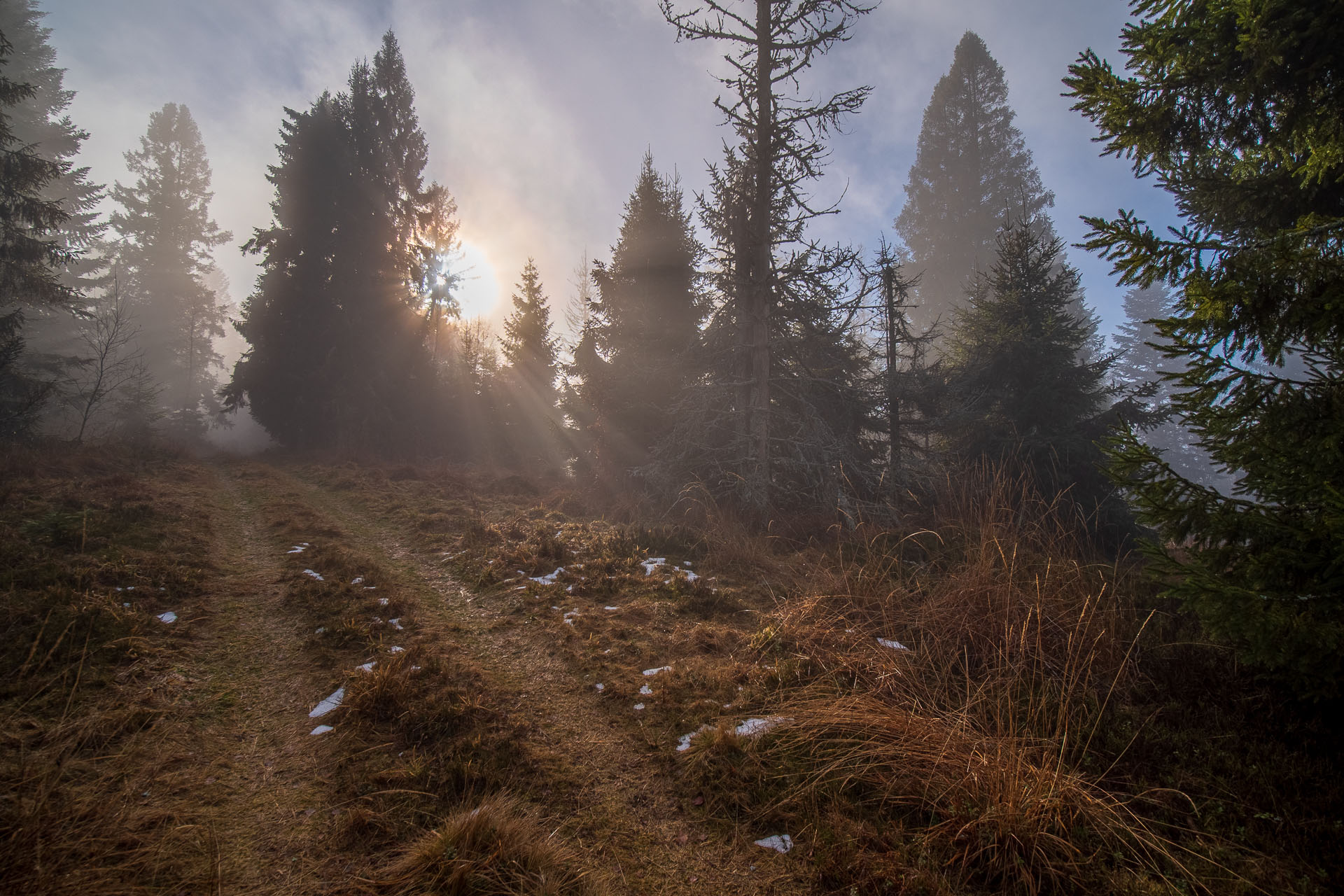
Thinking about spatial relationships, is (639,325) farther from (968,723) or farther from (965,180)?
(965,180)

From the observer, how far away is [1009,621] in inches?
160

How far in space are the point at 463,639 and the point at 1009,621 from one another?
5160mm

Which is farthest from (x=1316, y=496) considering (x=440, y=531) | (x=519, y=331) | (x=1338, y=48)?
(x=519, y=331)

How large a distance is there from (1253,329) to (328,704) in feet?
23.0

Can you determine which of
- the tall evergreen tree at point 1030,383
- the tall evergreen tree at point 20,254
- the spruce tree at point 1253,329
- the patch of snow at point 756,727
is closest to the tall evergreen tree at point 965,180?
the tall evergreen tree at point 1030,383

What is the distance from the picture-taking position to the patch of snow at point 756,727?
3.39 metres

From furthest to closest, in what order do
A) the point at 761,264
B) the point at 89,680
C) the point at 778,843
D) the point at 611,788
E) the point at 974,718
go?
the point at 761,264 < the point at 89,680 < the point at 974,718 < the point at 611,788 < the point at 778,843

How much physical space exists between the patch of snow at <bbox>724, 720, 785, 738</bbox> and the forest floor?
17mm

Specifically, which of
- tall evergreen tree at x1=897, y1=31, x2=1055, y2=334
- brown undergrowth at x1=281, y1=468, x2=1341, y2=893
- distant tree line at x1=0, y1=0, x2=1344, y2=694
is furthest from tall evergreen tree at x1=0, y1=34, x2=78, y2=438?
tall evergreen tree at x1=897, y1=31, x2=1055, y2=334

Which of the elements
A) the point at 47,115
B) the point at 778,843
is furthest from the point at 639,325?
the point at 47,115

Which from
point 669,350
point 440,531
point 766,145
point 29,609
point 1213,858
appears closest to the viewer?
point 1213,858

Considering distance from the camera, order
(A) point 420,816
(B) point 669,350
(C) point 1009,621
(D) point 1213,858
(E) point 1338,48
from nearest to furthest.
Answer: (D) point 1213,858, (A) point 420,816, (E) point 1338,48, (C) point 1009,621, (B) point 669,350

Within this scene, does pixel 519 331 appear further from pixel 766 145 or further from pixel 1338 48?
pixel 1338 48

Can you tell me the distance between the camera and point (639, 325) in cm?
1497
